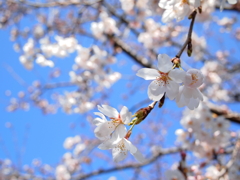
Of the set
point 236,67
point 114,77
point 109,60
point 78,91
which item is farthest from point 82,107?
point 236,67

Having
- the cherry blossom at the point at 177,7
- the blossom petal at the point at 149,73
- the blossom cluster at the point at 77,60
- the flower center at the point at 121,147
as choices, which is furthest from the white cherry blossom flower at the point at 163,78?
the blossom cluster at the point at 77,60

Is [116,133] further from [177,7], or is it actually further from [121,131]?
[177,7]

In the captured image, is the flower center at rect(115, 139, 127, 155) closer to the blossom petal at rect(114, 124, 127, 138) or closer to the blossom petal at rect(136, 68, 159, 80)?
the blossom petal at rect(114, 124, 127, 138)

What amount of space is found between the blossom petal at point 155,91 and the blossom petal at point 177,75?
0.06m

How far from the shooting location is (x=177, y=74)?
0.77 m

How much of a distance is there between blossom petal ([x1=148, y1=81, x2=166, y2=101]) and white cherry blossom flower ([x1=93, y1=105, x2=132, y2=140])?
0.36 feet

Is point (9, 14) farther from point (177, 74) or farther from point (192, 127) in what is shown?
→ point (177, 74)

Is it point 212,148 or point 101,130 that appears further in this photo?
point 212,148

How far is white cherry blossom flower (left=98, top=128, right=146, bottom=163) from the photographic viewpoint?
0.75m

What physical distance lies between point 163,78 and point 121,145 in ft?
1.02

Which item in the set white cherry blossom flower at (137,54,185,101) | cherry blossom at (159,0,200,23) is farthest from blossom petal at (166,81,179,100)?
cherry blossom at (159,0,200,23)

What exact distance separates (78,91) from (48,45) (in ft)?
2.52

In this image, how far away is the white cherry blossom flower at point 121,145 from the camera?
749 mm

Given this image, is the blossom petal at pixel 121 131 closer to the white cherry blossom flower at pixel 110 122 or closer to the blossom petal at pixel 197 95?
the white cherry blossom flower at pixel 110 122
